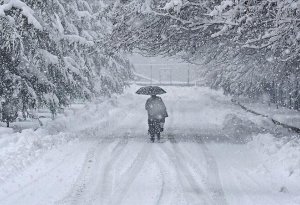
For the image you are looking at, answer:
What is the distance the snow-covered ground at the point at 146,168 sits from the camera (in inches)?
340

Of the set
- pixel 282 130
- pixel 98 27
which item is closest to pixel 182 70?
pixel 98 27

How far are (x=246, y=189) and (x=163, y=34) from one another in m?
6.01

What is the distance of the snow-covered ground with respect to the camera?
863 cm

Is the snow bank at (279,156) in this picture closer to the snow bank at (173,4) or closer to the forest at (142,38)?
the forest at (142,38)

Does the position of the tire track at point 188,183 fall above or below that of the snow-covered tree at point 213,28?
below

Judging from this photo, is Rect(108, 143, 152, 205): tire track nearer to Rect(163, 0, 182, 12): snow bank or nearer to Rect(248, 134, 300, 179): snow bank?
Rect(248, 134, 300, 179): snow bank

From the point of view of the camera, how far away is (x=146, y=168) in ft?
37.1

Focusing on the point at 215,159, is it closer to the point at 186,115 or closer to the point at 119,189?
the point at 119,189

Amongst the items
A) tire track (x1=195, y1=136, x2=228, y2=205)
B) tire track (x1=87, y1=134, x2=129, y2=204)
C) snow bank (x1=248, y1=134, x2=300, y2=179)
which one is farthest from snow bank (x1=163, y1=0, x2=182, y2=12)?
snow bank (x1=248, y1=134, x2=300, y2=179)

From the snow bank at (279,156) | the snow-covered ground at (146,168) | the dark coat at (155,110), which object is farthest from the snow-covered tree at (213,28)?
the snow-covered ground at (146,168)

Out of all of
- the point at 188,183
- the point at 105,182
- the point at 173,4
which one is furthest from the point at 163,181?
the point at 173,4

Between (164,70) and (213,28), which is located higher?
(213,28)

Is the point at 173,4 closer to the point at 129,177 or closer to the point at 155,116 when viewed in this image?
the point at 129,177

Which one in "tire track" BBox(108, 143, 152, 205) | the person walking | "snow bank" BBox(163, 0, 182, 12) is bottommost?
"tire track" BBox(108, 143, 152, 205)
